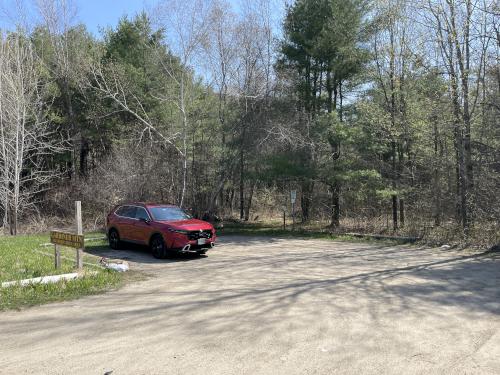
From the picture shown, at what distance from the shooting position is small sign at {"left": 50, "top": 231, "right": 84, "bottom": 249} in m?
9.32

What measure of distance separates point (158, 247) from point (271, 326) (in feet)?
25.9

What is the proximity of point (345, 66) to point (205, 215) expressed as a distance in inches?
434

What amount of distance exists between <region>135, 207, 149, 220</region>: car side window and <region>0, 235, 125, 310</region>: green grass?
82.7 inches

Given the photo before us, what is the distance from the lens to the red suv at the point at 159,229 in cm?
1289

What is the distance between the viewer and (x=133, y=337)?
223 inches

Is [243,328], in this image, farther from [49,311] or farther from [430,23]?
[430,23]

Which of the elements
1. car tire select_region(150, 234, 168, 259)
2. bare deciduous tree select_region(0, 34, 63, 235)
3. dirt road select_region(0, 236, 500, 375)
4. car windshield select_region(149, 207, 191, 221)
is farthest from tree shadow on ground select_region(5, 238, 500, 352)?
bare deciduous tree select_region(0, 34, 63, 235)

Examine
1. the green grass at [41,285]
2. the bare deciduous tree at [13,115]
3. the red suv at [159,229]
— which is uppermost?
the bare deciduous tree at [13,115]

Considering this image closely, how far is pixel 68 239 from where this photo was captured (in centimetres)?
955

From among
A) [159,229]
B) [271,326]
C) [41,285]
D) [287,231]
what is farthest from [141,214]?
[287,231]

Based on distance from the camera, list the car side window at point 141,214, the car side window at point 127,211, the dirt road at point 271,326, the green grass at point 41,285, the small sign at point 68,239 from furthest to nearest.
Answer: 1. the car side window at point 127,211
2. the car side window at point 141,214
3. the small sign at point 68,239
4. the green grass at point 41,285
5. the dirt road at point 271,326

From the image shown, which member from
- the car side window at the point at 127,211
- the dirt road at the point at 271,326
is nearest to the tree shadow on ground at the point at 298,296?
the dirt road at the point at 271,326

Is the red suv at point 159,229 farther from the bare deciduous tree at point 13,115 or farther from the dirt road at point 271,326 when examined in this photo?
the bare deciduous tree at point 13,115

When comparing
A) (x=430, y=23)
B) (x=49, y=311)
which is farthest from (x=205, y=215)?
(x=49, y=311)
